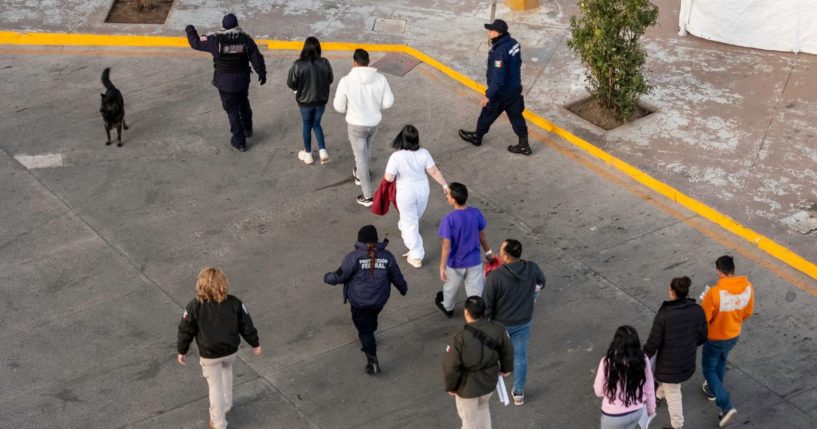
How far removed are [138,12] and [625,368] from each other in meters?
11.0

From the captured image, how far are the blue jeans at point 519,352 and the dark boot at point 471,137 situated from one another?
462 cm

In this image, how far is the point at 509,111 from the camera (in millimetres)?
12828

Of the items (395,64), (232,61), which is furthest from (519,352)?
(395,64)

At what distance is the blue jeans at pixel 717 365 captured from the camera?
870cm

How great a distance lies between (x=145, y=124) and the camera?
13633mm

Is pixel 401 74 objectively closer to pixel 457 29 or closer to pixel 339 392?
pixel 457 29

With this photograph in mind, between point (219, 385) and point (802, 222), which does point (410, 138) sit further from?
point (802, 222)

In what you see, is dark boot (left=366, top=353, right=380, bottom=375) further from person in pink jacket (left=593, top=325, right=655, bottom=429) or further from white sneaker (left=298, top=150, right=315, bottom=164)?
white sneaker (left=298, top=150, right=315, bottom=164)

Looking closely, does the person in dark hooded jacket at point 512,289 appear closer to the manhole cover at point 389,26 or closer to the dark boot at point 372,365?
the dark boot at point 372,365

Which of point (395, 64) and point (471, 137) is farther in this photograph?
point (395, 64)

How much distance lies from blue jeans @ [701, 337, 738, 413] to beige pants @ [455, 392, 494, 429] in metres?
1.96

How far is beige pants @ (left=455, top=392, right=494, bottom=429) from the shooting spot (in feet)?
26.3

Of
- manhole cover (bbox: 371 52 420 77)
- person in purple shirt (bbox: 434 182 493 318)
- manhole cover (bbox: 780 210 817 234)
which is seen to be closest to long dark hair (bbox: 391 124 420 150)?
person in purple shirt (bbox: 434 182 493 318)

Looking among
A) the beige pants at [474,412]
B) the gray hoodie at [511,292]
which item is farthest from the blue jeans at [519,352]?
the beige pants at [474,412]
